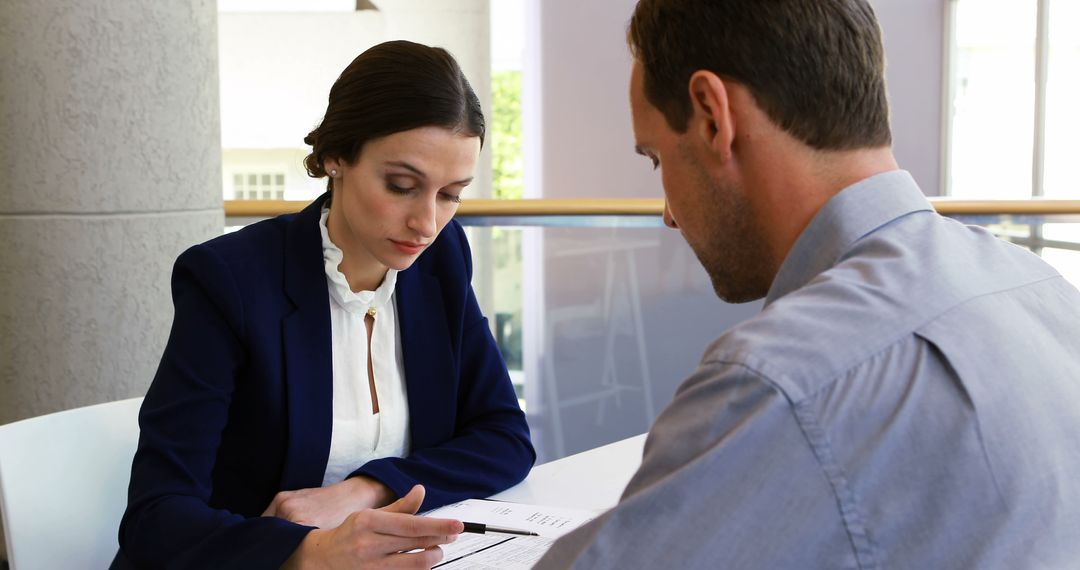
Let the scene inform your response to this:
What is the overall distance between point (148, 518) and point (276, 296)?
37cm

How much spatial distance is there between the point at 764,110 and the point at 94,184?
5.83ft

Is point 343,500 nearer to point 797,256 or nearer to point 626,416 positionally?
point 797,256

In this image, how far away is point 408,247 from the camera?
169 centimetres

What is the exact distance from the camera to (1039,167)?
7.04 meters

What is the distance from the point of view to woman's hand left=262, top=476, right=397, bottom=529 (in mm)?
1464

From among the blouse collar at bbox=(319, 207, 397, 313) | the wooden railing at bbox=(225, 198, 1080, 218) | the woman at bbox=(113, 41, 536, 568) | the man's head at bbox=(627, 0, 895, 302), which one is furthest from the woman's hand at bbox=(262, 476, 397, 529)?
the wooden railing at bbox=(225, 198, 1080, 218)

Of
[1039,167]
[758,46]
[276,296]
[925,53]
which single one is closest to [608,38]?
[925,53]

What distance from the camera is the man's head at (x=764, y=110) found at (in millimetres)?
927

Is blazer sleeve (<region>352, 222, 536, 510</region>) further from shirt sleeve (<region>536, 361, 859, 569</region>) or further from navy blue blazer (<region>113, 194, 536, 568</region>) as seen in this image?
shirt sleeve (<region>536, 361, 859, 569</region>)

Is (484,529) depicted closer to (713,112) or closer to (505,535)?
(505,535)

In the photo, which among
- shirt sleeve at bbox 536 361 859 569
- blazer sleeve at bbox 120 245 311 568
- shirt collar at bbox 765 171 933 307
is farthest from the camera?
blazer sleeve at bbox 120 245 311 568

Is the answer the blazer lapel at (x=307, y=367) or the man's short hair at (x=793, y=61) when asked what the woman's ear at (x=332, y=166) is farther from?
the man's short hair at (x=793, y=61)

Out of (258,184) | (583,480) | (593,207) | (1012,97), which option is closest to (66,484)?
(583,480)

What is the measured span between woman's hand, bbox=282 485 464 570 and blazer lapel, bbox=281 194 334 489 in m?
0.33
